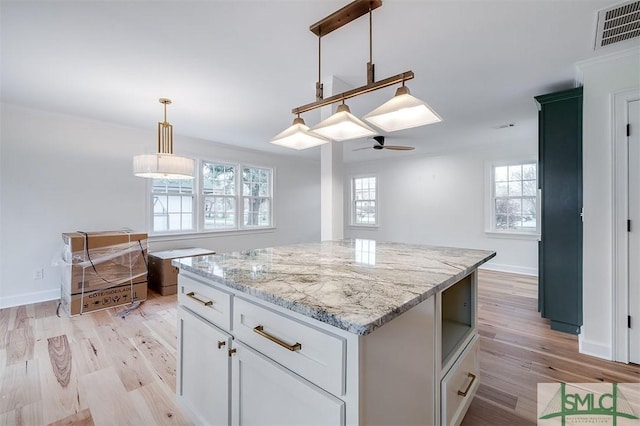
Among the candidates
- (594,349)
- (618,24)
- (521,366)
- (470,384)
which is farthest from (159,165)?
(594,349)

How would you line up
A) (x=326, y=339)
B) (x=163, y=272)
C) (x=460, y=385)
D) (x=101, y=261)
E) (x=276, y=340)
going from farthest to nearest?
(x=163, y=272) < (x=101, y=261) < (x=460, y=385) < (x=276, y=340) < (x=326, y=339)

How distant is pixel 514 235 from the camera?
16.0 feet

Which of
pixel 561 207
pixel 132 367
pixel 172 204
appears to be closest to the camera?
pixel 132 367

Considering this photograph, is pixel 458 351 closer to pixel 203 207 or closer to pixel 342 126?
pixel 342 126

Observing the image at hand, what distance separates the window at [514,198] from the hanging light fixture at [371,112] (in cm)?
437

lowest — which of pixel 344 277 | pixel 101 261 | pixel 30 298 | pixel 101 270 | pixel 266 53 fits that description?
pixel 30 298

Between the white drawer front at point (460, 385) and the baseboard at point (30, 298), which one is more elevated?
the white drawer front at point (460, 385)

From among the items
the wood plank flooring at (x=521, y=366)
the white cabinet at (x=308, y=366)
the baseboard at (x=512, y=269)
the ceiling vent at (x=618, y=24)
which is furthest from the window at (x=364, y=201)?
the white cabinet at (x=308, y=366)

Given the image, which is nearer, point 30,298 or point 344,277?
point 344,277

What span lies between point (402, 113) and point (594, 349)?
259 centimetres

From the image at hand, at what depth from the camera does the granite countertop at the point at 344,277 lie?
2.66 ft

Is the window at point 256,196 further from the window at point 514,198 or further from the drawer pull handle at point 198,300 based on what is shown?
the window at point 514,198

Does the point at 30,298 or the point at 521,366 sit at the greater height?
the point at 30,298

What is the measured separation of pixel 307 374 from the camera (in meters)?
0.87
